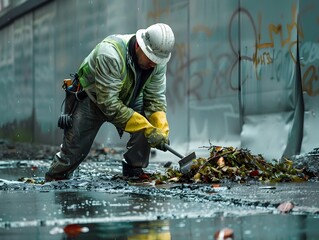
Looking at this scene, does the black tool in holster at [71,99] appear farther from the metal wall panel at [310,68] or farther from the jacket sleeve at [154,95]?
the metal wall panel at [310,68]

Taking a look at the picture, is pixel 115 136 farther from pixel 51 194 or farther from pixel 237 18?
pixel 51 194

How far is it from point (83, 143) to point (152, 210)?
3.18 meters

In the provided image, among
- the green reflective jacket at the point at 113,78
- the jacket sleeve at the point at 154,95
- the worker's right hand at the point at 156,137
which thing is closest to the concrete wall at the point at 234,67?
the jacket sleeve at the point at 154,95

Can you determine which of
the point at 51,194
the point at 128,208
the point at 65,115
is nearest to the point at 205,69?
the point at 65,115

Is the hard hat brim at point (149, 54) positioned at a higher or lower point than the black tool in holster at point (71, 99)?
higher

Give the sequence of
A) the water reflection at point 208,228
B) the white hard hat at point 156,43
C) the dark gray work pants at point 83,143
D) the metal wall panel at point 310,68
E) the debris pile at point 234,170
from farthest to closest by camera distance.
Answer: the metal wall panel at point 310,68 < the dark gray work pants at point 83,143 < the debris pile at point 234,170 < the white hard hat at point 156,43 < the water reflection at point 208,228

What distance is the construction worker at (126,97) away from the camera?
8.75m

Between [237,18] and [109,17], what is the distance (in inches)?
244

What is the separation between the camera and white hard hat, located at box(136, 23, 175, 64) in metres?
8.67

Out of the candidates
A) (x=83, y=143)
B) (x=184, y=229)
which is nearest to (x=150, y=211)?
(x=184, y=229)

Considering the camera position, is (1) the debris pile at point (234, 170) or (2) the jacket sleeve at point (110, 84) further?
(1) the debris pile at point (234, 170)

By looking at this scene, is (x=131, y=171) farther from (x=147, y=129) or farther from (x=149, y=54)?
(x=149, y=54)

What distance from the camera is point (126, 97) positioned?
913cm

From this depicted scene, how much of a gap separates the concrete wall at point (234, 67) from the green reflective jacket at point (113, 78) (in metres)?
1.64
